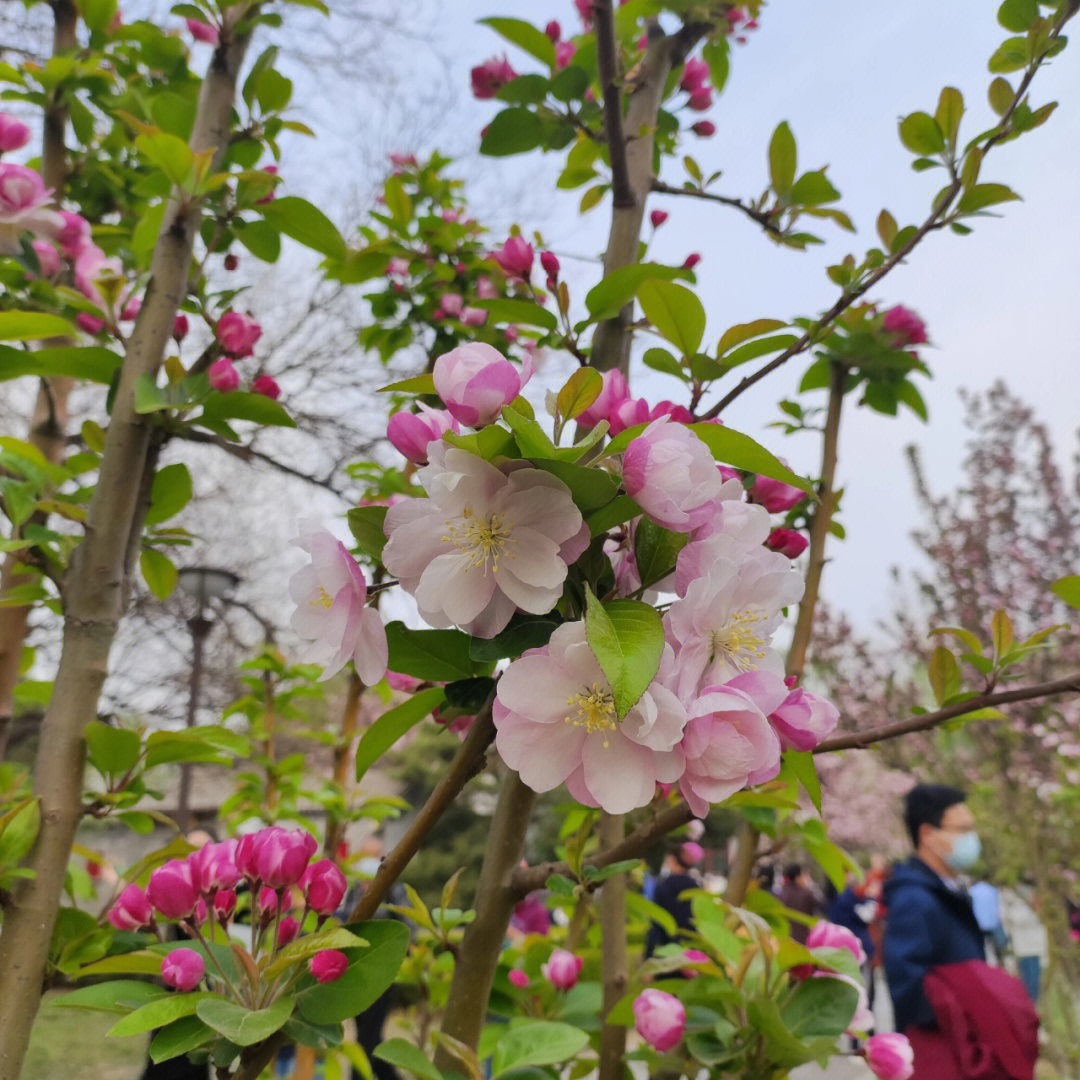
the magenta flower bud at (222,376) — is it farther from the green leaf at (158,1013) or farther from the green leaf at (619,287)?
the green leaf at (158,1013)

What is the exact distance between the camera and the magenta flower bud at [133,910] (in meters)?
0.91

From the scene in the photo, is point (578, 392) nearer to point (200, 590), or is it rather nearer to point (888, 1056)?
point (888, 1056)

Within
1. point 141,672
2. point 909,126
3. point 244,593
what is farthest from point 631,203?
point 141,672

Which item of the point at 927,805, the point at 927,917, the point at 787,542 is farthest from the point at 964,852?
the point at 787,542

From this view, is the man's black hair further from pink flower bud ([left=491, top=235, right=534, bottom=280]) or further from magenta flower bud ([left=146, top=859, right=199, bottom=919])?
magenta flower bud ([left=146, top=859, right=199, bottom=919])

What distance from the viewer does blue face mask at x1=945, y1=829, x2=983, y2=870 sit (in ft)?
10.2

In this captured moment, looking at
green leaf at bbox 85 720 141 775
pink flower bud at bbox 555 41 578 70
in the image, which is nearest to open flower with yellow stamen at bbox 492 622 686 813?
green leaf at bbox 85 720 141 775

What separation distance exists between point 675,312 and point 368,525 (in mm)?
427

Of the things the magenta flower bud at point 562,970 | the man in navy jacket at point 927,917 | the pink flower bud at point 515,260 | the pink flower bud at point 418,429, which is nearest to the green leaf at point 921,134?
the pink flower bud at point 515,260

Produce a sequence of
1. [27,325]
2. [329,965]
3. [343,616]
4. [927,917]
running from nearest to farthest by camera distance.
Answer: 1. [343,616]
2. [329,965]
3. [27,325]
4. [927,917]

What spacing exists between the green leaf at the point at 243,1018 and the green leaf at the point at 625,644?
1.32 feet

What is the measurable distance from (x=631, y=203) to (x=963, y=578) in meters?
6.03

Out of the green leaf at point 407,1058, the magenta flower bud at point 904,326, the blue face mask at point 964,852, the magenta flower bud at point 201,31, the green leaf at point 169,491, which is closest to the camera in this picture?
the green leaf at point 407,1058

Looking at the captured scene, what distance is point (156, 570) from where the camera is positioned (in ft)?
4.42
